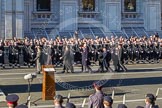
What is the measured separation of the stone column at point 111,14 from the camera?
42.3 meters

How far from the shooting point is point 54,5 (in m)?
41.6

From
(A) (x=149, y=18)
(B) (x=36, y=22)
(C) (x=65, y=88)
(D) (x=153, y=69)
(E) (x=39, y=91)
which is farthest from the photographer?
(A) (x=149, y=18)

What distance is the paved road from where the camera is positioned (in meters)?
19.8

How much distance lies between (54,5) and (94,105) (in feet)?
95.9

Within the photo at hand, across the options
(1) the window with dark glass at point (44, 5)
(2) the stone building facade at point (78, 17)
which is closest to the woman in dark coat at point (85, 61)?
(2) the stone building facade at point (78, 17)

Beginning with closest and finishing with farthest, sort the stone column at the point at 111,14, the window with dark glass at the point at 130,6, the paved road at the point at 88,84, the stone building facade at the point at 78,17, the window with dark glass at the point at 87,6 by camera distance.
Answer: the paved road at the point at 88,84 → the stone building facade at the point at 78,17 → the stone column at the point at 111,14 → the window with dark glass at the point at 87,6 → the window with dark glass at the point at 130,6

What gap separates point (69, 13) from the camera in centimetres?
4125

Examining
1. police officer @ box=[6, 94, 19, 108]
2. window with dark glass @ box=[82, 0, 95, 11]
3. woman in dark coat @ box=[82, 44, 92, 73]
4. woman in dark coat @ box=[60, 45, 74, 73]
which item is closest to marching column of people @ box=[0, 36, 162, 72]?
woman in dark coat @ box=[82, 44, 92, 73]

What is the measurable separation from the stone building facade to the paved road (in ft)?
27.6

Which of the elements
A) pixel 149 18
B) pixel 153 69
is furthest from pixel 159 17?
pixel 153 69

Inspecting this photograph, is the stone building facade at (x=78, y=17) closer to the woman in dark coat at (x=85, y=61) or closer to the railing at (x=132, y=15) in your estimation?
the railing at (x=132, y=15)

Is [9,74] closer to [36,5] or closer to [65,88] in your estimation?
[65,88]

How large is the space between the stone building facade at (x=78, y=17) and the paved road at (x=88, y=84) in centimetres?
841

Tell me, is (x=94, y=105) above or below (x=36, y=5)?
below
